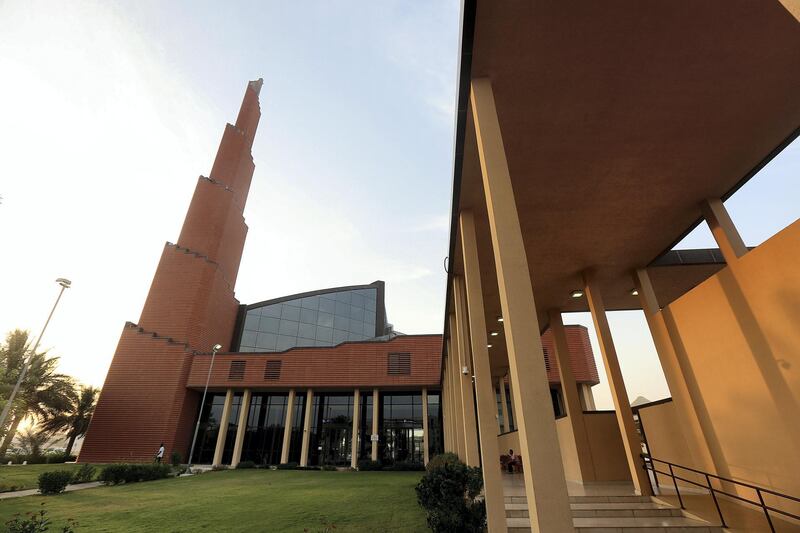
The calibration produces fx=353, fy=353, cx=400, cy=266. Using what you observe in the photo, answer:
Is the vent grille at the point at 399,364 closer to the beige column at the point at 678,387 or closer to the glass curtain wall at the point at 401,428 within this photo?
the glass curtain wall at the point at 401,428

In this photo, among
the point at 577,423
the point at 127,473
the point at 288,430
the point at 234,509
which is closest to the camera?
the point at 234,509

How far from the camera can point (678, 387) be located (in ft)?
29.6

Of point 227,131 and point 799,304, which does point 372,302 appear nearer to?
point 227,131

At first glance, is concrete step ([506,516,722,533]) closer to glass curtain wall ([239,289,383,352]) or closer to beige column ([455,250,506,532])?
beige column ([455,250,506,532])

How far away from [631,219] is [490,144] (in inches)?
Result: 238

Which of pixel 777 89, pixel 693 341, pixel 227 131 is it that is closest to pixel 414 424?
pixel 693 341

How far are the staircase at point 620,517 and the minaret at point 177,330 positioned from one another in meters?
28.5

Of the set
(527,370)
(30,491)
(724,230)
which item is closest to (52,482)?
(30,491)

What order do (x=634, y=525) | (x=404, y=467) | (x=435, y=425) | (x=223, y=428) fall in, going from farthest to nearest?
(x=435, y=425) → (x=223, y=428) → (x=404, y=467) → (x=634, y=525)

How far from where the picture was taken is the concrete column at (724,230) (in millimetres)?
7504

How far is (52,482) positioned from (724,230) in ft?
77.7

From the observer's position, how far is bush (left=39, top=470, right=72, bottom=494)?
13875mm

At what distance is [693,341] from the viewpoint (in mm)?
8539

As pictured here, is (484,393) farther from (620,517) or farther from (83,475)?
(83,475)
